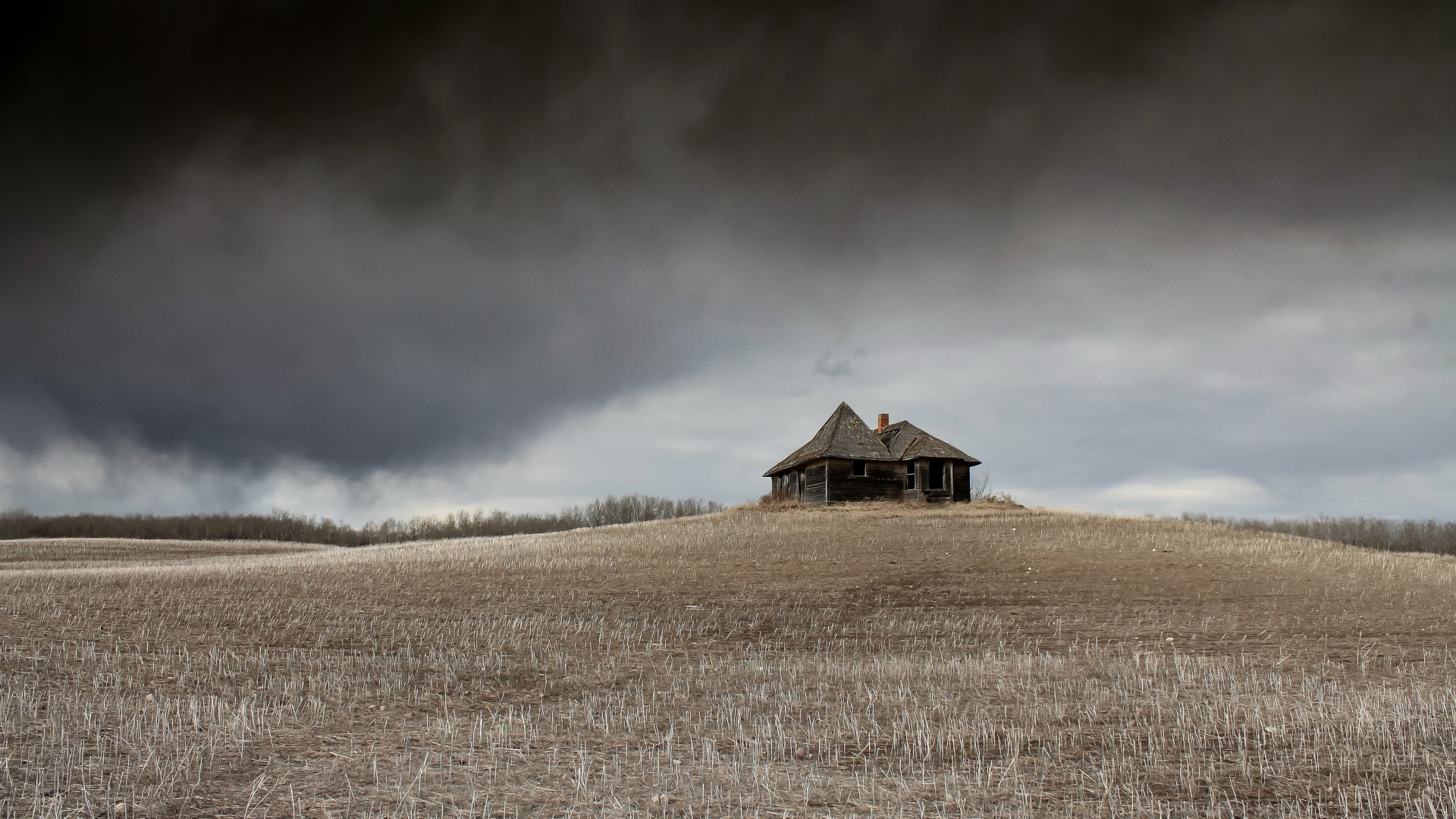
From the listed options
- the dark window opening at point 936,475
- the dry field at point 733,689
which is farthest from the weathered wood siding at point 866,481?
the dry field at point 733,689

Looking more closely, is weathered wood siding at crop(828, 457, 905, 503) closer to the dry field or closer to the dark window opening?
the dark window opening

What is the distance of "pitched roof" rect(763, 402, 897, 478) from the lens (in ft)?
162

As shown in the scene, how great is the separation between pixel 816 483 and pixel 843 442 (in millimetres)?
2976

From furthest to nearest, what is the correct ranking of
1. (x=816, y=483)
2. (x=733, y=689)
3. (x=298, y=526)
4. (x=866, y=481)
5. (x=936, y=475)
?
(x=298, y=526) → (x=936, y=475) → (x=816, y=483) → (x=866, y=481) → (x=733, y=689)

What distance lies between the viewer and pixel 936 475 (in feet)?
166

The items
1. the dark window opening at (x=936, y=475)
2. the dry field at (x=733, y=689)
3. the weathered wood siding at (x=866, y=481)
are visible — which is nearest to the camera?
the dry field at (x=733, y=689)

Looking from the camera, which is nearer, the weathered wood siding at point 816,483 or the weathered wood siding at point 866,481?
the weathered wood siding at point 816,483

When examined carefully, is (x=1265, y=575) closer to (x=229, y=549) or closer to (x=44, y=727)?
(x=44, y=727)

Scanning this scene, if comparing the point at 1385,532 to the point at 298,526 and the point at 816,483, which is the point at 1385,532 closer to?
the point at 816,483

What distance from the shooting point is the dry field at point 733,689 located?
25.7ft

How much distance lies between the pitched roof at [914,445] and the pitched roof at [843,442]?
0.90 metres

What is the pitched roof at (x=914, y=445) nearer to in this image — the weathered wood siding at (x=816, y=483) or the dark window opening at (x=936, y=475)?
the dark window opening at (x=936, y=475)

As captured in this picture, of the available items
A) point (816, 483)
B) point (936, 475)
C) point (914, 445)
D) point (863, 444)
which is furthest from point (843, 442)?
point (936, 475)

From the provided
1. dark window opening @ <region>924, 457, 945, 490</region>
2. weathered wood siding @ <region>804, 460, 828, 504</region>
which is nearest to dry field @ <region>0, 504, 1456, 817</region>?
weathered wood siding @ <region>804, 460, 828, 504</region>
